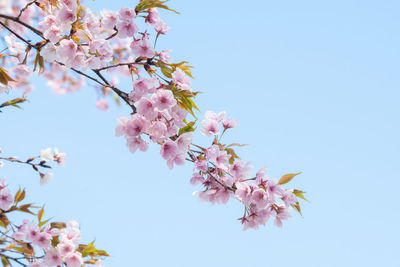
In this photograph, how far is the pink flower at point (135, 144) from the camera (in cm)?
315

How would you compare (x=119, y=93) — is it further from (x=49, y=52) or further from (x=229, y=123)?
(x=229, y=123)

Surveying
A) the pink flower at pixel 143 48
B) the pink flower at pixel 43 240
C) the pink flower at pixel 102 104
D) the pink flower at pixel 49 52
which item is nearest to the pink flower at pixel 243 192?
the pink flower at pixel 143 48

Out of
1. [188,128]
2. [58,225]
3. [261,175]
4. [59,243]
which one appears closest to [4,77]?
[58,225]

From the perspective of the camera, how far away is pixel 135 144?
3166mm

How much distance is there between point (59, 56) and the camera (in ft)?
10.7

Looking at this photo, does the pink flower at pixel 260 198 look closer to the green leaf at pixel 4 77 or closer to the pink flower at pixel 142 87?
the pink flower at pixel 142 87

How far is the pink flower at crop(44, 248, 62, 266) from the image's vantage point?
11.6ft

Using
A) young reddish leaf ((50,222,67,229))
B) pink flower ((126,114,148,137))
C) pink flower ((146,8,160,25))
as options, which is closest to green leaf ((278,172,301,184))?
pink flower ((126,114,148,137))

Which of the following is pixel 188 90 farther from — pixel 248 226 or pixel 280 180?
pixel 248 226

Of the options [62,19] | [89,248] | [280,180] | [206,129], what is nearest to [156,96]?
[206,129]

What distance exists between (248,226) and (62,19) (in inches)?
83.3

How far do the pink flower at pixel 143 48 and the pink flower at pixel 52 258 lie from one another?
1690 millimetres

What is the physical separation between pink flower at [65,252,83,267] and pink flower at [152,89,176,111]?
4.39ft

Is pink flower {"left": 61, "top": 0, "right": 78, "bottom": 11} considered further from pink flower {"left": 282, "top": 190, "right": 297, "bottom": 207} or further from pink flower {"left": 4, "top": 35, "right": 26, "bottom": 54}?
pink flower {"left": 282, "top": 190, "right": 297, "bottom": 207}
